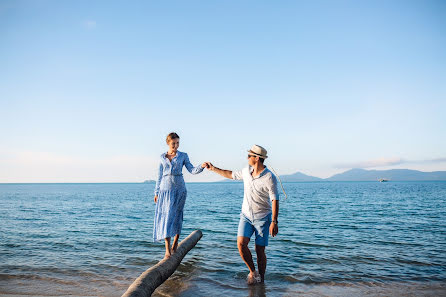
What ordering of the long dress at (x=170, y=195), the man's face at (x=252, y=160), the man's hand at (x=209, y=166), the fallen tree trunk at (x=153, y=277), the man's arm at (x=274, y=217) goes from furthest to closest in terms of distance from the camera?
1. the long dress at (x=170, y=195)
2. the man's hand at (x=209, y=166)
3. the man's face at (x=252, y=160)
4. the man's arm at (x=274, y=217)
5. the fallen tree trunk at (x=153, y=277)

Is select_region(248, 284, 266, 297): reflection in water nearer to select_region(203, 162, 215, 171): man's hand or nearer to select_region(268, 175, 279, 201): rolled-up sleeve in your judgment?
select_region(268, 175, 279, 201): rolled-up sleeve

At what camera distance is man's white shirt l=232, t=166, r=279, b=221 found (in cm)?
502

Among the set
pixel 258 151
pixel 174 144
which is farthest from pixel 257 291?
pixel 174 144

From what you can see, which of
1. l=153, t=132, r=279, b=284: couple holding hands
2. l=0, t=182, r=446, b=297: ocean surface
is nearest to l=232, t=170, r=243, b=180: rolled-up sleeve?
l=153, t=132, r=279, b=284: couple holding hands

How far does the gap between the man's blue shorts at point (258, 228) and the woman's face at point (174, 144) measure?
199cm

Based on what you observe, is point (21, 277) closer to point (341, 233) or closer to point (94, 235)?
point (94, 235)

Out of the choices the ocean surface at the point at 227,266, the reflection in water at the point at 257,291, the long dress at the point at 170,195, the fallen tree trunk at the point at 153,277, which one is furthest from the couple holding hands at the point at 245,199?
the ocean surface at the point at 227,266

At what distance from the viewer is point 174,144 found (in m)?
5.85

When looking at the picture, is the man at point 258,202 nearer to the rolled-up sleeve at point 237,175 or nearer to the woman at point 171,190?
the rolled-up sleeve at point 237,175

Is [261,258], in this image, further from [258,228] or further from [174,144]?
[174,144]

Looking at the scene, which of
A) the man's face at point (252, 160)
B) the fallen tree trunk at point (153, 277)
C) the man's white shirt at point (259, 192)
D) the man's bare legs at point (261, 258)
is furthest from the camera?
the man's bare legs at point (261, 258)

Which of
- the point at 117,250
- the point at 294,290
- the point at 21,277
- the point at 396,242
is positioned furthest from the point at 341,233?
the point at 21,277

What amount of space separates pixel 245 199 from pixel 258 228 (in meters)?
0.62

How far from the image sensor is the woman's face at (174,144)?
19.2 ft
